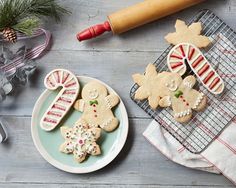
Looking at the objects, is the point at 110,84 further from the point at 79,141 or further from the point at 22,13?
the point at 22,13

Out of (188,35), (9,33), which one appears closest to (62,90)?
(9,33)

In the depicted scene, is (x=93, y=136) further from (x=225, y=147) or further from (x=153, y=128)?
(x=225, y=147)

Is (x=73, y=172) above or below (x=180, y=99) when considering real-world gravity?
below

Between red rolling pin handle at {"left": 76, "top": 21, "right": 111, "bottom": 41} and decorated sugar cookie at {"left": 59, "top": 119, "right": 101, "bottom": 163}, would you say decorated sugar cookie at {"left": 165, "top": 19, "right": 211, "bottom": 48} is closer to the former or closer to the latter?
red rolling pin handle at {"left": 76, "top": 21, "right": 111, "bottom": 41}

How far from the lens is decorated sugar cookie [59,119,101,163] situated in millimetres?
1246

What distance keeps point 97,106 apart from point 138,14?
245mm

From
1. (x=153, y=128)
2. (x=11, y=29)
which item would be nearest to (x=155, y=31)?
(x=153, y=128)

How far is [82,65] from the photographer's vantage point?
1.31 meters

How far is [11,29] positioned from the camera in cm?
122

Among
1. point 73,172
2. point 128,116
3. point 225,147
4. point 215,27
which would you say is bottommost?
point 73,172

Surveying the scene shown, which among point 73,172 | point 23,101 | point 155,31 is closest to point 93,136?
point 73,172

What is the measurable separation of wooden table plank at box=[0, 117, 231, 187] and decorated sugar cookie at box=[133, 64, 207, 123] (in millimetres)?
101

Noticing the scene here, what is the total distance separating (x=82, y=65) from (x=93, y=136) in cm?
19

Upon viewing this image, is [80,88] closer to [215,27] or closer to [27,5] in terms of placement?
[27,5]
